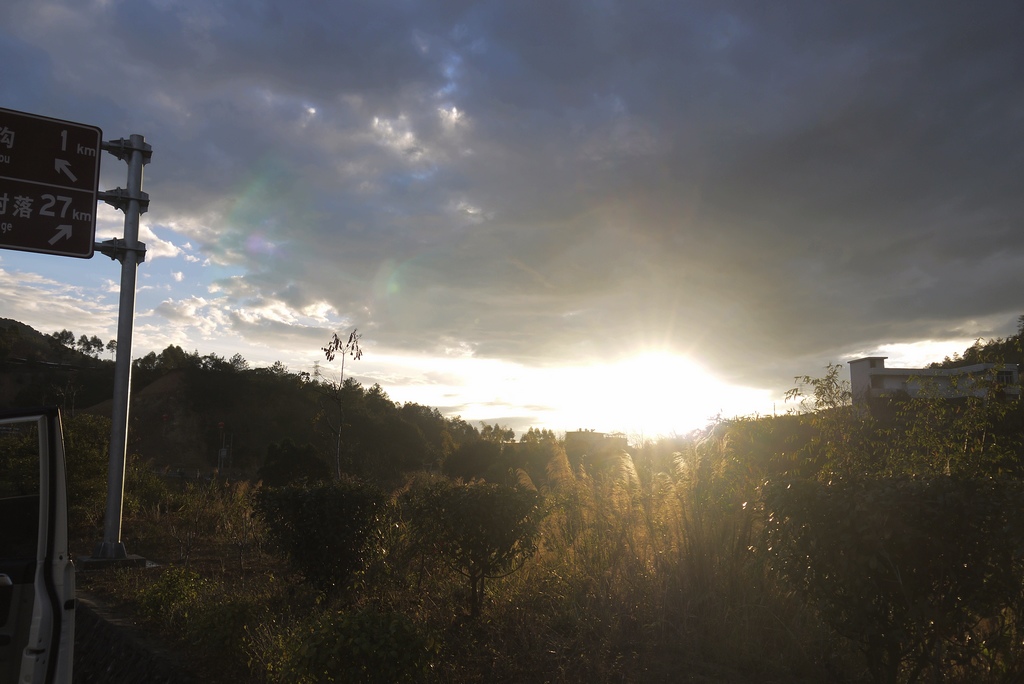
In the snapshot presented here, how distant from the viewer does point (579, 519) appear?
783cm

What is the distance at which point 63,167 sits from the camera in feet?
29.0

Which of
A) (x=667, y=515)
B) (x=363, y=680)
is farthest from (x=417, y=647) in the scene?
(x=667, y=515)

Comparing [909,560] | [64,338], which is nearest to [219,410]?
[64,338]

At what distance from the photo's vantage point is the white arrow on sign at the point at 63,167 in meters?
8.79

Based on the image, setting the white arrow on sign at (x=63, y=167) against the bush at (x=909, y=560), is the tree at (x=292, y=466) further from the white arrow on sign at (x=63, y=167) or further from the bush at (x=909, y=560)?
the bush at (x=909, y=560)

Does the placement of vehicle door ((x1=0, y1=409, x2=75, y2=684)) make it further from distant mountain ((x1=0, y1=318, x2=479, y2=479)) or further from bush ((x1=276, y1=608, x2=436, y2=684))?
distant mountain ((x1=0, y1=318, x2=479, y2=479))

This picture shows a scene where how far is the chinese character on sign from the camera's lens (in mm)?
8398

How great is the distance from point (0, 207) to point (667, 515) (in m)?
8.12

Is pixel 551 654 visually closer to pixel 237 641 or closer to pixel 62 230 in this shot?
pixel 237 641

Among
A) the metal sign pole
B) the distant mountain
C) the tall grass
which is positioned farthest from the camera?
the distant mountain

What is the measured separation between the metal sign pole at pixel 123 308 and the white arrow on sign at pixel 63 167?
0.47m

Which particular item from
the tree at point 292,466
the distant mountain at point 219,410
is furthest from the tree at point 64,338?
the tree at point 292,466

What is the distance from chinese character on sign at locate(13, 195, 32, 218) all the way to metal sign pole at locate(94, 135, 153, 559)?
0.91 meters

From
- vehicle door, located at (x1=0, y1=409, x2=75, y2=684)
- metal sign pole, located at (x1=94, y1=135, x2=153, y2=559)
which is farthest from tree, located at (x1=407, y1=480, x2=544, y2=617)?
metal sign pole, located at (x1=94, y1=135, x2=153, y2=559)
